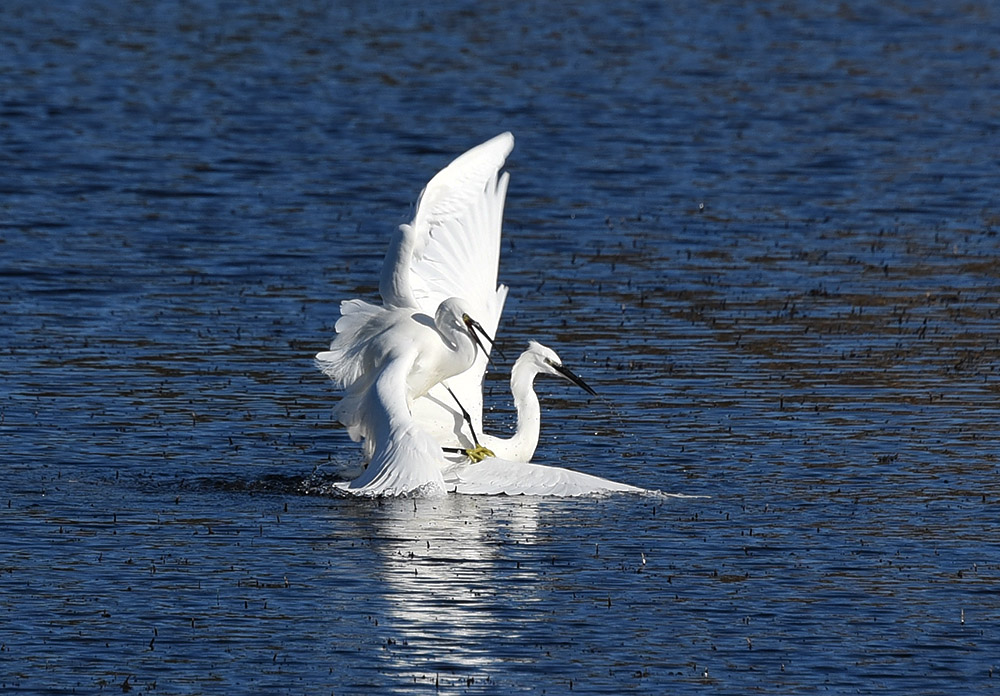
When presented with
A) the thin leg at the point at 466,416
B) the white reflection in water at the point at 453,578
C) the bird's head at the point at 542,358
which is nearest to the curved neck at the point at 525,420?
the bird's head at the point at 542,358

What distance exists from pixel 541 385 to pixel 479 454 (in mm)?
3167

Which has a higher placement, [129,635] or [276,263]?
[129,635]

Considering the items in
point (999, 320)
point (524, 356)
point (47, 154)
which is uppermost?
point (524, 356)

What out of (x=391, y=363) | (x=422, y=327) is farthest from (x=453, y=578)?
(x=422, y=327)

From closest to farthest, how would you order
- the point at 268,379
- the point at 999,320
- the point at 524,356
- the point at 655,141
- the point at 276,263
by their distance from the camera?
the point at 524,356, the point at 268,379, the point at 999,320, the point at 276,263, the point at 655,141

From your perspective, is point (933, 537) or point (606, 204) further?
point (606, 204)

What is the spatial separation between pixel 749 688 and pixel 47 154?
19.8 metres

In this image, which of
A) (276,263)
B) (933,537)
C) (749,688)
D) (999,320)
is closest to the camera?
(749,688)

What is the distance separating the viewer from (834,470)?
1371 cm

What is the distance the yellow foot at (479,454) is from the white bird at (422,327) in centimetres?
49

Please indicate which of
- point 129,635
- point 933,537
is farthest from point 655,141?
point 129,635

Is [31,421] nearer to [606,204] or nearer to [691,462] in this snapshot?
[691,462]

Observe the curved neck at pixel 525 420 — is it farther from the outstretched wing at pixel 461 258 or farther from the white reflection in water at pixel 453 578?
the white reflection in water at pixel 453 578

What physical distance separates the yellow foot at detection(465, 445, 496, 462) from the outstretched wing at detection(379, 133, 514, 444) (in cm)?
41
